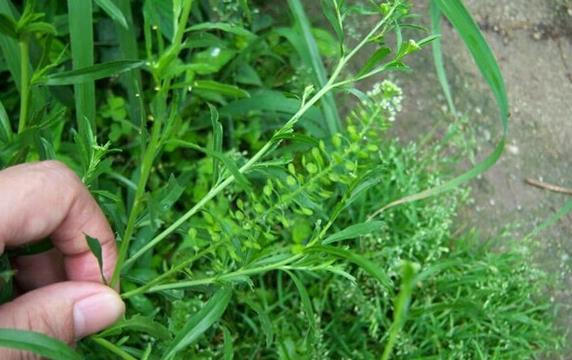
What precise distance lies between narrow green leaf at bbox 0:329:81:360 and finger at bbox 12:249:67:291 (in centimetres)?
35

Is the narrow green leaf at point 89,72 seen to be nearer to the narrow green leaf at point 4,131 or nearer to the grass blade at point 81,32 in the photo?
the narrow green leaf at point 4,131

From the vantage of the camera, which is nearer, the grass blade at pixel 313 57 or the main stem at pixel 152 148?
the main stem at pixel 152 148

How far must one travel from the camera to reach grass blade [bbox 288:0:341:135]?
1.57 metres

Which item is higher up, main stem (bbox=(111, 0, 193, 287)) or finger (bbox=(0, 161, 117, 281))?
main stem (bbox=(111, 0, 193, 287))

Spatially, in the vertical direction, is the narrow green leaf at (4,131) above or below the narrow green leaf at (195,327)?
above

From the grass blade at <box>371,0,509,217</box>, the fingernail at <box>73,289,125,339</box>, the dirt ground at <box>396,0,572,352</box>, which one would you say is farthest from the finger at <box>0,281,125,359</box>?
the dirt ground at <box>396,0,572,352</box>

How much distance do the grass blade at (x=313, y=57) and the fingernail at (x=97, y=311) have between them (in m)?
0.71

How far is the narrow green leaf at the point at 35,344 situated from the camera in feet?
2.95

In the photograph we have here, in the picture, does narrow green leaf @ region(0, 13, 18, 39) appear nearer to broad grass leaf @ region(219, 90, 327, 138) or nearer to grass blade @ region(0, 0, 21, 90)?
grass blade @ region(0, 0, 21, 90)

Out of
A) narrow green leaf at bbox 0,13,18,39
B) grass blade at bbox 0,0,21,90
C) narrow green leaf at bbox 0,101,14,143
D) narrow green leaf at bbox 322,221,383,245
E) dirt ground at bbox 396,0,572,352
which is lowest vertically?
dirt ground at bbox 396,0,572,352

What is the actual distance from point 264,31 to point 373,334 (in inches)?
35.9

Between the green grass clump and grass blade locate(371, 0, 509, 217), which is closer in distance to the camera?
grass blade locate(371, 0, 509, 217)

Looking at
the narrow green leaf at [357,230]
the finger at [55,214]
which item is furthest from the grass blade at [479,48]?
the finger at [55,214]

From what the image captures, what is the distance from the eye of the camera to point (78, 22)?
1.36 m
